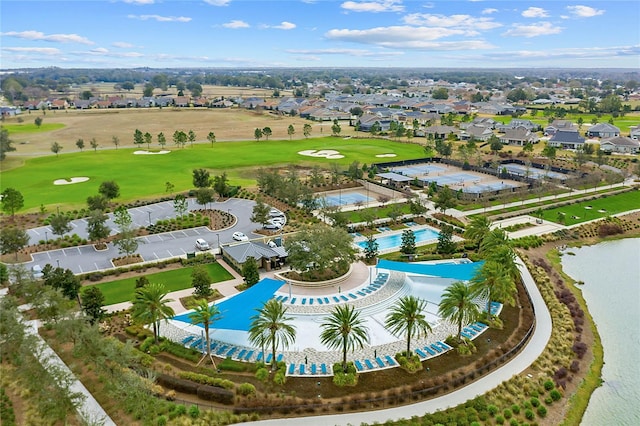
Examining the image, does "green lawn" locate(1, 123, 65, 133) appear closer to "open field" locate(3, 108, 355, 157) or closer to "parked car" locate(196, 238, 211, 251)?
"open field" locate(3, 108, 355, 157)

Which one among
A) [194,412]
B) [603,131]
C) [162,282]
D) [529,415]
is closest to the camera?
[194,412]

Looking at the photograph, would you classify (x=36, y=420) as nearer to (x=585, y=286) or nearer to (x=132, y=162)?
(x=585, y=286)

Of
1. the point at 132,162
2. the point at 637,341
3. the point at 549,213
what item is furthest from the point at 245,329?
the point at 132,162

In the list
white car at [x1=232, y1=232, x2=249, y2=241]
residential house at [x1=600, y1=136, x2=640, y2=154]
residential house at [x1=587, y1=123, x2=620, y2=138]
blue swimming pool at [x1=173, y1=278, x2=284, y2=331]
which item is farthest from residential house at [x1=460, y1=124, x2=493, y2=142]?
blue swimming pool at [x1=173, y1=278, x2=284, y2=331]

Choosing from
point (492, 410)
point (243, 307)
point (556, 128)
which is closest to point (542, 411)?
point (492, 410)

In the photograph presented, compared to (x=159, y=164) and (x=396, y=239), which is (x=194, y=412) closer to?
(x=396, y=239)

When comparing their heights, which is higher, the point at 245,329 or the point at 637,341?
the point at 245,329

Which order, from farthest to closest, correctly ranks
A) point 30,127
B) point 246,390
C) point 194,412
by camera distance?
point 30,127 < point 246,390 < point 194,412
